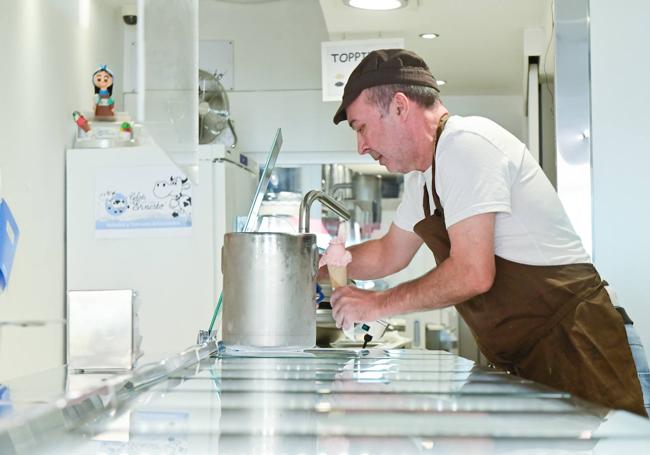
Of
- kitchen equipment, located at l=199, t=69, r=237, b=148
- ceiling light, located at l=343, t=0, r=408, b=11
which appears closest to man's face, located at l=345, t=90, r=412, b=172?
ceiling light, located at l=343, t=0, r=408, b=11

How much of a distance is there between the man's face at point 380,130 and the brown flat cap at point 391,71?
38 mm

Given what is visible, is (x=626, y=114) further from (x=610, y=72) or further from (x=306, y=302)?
(x=306, y=302)

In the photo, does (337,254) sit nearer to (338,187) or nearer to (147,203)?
(147,203)

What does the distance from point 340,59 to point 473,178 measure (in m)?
2.51

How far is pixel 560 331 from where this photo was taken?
1.81 meters

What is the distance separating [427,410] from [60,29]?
384 cm

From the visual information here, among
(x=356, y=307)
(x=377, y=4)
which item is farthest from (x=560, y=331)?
(x=377, y=4)

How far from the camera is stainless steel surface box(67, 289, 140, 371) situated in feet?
4.03

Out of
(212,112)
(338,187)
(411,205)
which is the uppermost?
(212,112)

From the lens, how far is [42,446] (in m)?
0.71

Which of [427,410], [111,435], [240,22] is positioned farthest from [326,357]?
[240,22]

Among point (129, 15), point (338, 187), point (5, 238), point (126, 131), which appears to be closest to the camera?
point (5, 238)

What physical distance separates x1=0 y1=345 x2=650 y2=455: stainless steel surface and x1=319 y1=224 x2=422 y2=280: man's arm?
100cm

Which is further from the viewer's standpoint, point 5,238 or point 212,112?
point 212,112
